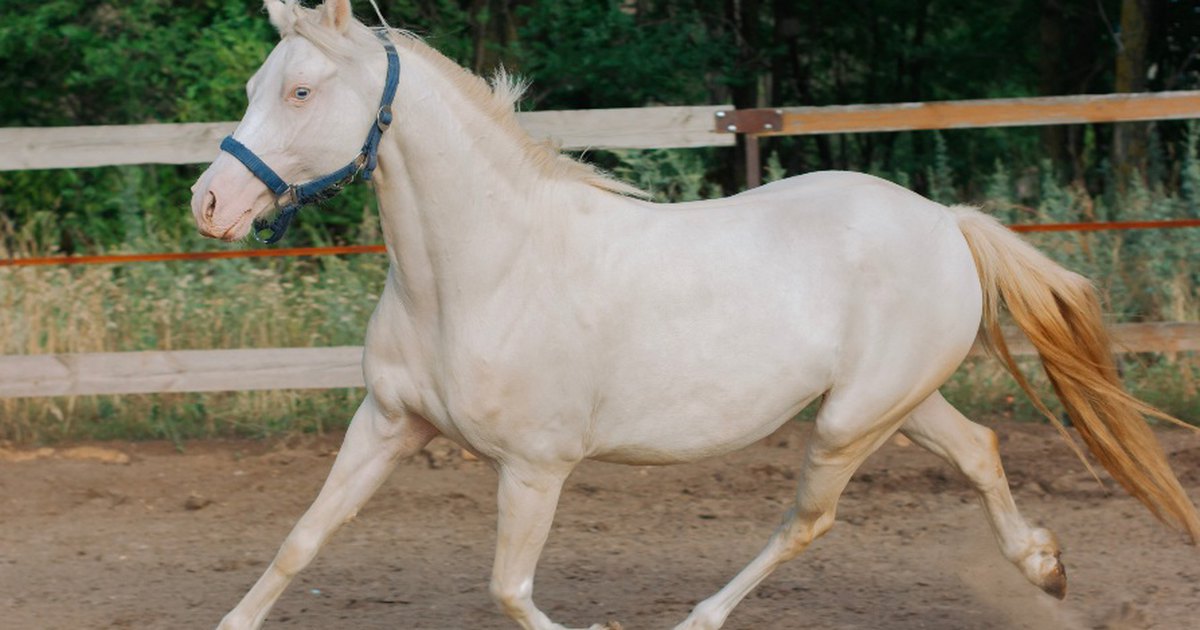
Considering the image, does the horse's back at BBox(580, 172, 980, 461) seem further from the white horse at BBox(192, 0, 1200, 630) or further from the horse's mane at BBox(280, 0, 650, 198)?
the horse's mane at BBox(280, 0, 650, 198)

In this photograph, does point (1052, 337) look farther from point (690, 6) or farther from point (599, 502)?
point (690, 6)

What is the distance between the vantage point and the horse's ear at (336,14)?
132 inches

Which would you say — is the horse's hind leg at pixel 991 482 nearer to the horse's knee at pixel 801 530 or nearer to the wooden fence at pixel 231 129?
the horse's knee at pixel 801 530

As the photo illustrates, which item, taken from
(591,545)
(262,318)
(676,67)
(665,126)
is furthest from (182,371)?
(676,67)

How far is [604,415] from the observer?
12.0 ft

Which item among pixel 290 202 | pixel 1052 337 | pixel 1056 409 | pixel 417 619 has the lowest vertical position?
pixel 1056 409

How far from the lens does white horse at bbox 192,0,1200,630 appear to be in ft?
11.2

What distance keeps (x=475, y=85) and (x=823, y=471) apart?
143cm

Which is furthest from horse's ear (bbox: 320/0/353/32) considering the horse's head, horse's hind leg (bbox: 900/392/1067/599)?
horse's hind leg (bbox: 900/392/1067/599)

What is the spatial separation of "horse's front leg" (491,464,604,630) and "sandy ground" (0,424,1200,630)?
34.0 inches

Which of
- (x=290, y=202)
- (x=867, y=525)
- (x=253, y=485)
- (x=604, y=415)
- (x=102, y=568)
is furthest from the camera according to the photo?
(x=253, y=485)

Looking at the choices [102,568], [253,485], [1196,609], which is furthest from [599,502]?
[1196,609]

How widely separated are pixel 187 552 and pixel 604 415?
223cm

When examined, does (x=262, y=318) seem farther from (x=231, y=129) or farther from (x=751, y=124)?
(x=751, y=124)
